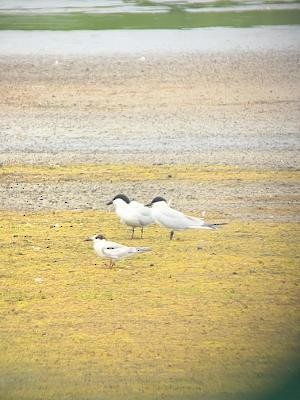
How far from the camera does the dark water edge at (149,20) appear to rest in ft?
68.2

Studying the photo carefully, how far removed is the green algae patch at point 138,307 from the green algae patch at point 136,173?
1505 mm

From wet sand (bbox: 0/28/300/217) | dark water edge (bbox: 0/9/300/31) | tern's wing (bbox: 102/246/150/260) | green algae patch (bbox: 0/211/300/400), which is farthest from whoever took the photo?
dark water edge (bbox: 0/9/300/31)

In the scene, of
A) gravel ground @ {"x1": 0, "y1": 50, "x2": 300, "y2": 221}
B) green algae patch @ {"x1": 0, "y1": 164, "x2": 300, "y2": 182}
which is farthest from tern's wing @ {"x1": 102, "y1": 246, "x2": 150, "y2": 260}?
green algae patch @ {"x1": 0, "y1": 164, "x2": 300, "y2": 182}

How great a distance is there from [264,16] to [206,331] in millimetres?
17481

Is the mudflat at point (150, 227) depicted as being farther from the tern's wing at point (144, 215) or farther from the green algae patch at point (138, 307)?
the tern's wing at point (144, 215)

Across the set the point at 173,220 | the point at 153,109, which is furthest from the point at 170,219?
the point at 153,109

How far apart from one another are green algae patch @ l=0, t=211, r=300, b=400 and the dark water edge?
514 inches

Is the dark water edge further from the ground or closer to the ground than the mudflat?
closer to the ground

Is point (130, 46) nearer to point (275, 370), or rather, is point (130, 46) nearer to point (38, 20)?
point (38, 20)

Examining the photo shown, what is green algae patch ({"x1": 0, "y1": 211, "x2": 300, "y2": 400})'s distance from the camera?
4.08m

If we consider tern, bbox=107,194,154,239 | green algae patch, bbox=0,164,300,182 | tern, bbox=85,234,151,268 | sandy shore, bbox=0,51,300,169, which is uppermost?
tern, bbox=85,234,151,268

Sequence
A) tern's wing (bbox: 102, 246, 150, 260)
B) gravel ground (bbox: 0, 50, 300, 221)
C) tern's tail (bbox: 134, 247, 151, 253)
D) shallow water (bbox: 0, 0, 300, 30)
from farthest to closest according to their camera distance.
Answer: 1. shallow water (bbox: 0, 0, 300, 30)
2. gravel ground (bbox: 0, 50, 300, 221)
3. tern's tail (bbox: 134, 247, 151, 253)
4. tern's wing (bbox: 102, 246, 150, 260)

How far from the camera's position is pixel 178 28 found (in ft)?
66.8

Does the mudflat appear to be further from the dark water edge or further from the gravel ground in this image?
the dark water edge
